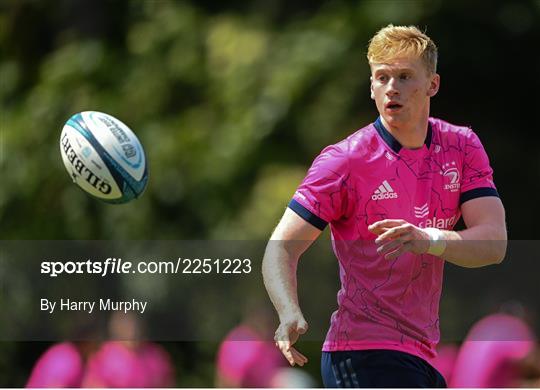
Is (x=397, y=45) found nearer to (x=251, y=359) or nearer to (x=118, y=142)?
(x=118, y=142)

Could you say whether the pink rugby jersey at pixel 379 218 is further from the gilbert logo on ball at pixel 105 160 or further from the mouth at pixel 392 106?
the gilbert logo on ball at pixel 105 160

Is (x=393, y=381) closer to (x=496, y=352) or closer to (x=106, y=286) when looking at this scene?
(x=496, y=352)

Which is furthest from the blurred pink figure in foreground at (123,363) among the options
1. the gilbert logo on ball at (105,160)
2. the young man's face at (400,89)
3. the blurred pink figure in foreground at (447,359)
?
the young man's face at (400,89)

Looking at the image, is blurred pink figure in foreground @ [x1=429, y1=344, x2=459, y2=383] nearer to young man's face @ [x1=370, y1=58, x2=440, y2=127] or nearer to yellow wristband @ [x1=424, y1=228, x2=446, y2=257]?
young man's face @ [x1=370, y1=58, x2=440, y2=127]

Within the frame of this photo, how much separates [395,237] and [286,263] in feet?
1.99

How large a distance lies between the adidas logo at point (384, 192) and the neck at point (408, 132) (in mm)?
221

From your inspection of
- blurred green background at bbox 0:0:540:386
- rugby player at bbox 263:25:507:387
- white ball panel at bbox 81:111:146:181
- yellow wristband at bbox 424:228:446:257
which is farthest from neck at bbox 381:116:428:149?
blurred green background at bbox 0:0:540:386

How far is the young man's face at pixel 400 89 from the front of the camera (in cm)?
568

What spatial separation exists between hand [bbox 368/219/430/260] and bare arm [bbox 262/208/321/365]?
18.2 inches

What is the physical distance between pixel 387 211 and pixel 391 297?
0.38m

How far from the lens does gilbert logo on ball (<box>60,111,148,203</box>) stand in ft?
26.1

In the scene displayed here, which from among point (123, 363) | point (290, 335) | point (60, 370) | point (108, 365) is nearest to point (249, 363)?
point (123, 363)

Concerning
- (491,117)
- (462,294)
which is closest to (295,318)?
(462,294)

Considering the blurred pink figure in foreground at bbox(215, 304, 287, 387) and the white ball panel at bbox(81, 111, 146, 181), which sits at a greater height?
Result: the white ball panel at bbox(81, 111, 146, 181)
